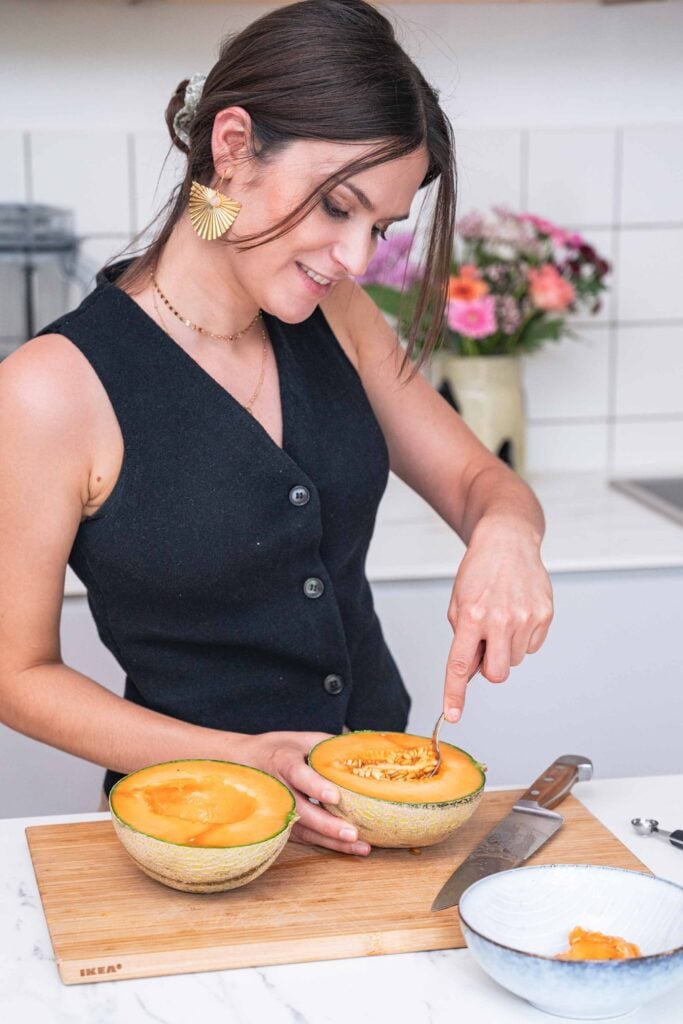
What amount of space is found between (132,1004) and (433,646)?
117 centimetres

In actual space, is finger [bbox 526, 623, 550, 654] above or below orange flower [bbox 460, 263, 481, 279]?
below

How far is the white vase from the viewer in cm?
221

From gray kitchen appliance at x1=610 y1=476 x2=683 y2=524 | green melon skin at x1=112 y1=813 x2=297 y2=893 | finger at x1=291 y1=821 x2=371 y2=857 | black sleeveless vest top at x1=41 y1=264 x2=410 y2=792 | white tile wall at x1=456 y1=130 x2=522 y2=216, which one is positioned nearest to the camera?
green melon skin at x1=112 y1=813 x2=297 y2=893

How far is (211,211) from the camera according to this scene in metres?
1.15

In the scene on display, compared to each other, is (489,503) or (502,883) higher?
(489,503)

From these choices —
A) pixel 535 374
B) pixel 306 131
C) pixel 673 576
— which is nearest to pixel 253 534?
pixel 306 131

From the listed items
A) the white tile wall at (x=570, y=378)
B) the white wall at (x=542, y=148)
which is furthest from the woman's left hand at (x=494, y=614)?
the white tile wall at (x=570, y=378)

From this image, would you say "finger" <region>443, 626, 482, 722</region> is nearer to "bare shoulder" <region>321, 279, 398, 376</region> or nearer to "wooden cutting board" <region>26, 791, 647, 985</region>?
"wooden cutting board" <region>26, 791, 647, 985</region>

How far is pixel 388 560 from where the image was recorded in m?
1.90

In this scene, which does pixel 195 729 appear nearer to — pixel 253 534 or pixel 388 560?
pixel 253 534

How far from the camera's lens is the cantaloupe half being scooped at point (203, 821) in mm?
866

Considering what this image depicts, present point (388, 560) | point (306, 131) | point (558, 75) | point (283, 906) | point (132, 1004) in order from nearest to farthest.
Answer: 1. point (132, 1004)
2. point (283, 906)
3. point (306, 131)
4. point (388, 560)
5. point (558, 75)

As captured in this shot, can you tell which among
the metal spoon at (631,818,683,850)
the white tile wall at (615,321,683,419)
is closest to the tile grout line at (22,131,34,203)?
the white tile wall at (615,321,683,419)

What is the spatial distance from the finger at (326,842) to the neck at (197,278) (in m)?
0.53
